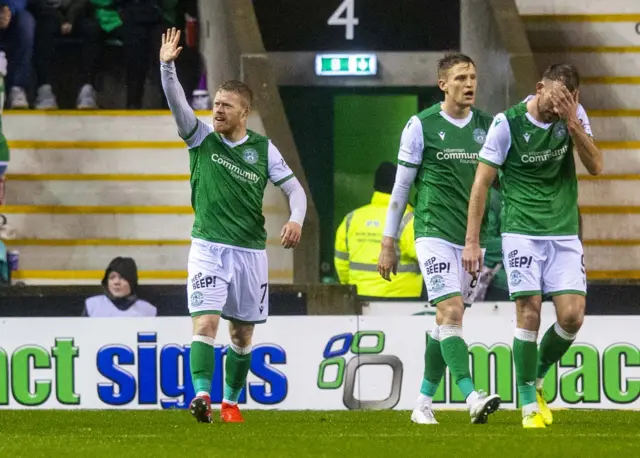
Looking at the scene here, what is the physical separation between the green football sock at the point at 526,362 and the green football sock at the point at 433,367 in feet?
2.29

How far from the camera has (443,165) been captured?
420 inches

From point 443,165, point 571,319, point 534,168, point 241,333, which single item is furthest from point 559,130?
point 241,333

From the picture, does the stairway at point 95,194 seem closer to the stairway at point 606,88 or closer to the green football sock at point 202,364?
the stairway at point 606,88

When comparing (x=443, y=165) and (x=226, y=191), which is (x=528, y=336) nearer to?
(x=443, y=165)

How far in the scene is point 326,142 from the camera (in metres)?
19.5

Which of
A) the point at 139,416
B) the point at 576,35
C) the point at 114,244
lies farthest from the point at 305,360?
the point at 576,35

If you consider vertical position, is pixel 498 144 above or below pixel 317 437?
above

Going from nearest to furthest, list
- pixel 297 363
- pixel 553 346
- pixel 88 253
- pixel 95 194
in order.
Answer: pixel 553 346
pixel 297 363
pixel 88 253
pixel 95 194

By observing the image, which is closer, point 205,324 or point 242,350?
point 205,324

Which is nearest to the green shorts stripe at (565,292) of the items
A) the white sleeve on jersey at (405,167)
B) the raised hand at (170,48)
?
the white sleeve on jersey at (405,167)

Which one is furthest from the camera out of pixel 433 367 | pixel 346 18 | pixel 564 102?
pixel 346 18

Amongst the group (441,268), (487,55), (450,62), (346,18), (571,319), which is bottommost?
(571,319)

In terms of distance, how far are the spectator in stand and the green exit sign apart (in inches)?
123

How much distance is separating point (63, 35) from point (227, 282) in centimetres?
792
